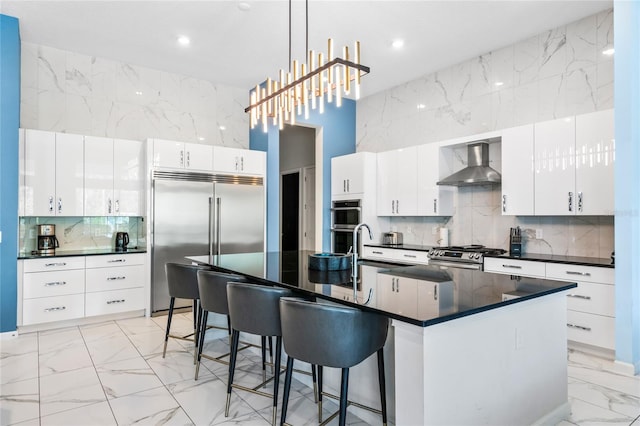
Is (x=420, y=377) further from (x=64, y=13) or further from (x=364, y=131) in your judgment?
(x=364, y=131)

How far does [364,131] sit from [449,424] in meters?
5.24

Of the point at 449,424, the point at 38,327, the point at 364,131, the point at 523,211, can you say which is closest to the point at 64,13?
the point at 38,327

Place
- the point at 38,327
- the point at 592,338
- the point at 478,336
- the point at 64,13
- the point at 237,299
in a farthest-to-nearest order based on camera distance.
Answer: the point at 38,327 < the point at 64,13 < the point at 592,338 < the point at 237,299 < the point at 478,336

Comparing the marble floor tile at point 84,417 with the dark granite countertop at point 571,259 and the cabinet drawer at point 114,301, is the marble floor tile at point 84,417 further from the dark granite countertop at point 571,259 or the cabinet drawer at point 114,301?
the dark granite countertop at point 571,259

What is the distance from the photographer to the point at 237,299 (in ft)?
7.45

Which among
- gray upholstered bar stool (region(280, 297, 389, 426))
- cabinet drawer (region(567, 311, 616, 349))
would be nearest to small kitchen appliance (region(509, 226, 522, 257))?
cabinet drawer (region(567, 311, 616, 349))

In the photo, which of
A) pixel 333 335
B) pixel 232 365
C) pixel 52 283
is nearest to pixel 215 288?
pixel 232 365

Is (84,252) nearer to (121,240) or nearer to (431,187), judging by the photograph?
(121,240)

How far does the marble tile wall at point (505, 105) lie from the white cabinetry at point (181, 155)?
2662 mm

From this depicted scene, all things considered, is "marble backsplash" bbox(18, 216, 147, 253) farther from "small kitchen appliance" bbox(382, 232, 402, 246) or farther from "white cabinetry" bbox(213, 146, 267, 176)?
"small kitchen appliance" bbox(382, 232, 402, 246)

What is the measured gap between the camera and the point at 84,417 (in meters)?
2.32

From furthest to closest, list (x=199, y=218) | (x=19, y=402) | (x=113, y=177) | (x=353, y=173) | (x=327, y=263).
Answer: (x=353, y=173) → (x=199, y=218) → (x=113, y=177) → (x=327, y=263) → (x=19, y=402)

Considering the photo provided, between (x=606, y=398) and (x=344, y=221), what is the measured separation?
12.5ft

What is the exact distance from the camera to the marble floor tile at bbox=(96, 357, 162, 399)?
8.87ft
